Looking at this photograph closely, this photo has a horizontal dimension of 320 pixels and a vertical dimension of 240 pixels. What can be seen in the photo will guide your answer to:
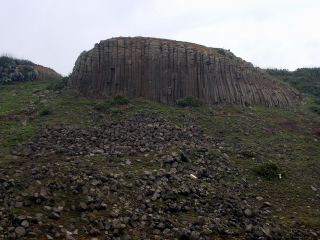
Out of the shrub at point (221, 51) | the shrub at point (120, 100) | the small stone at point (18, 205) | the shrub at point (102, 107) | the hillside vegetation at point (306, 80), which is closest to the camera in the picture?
the small stone at point (18, 205)

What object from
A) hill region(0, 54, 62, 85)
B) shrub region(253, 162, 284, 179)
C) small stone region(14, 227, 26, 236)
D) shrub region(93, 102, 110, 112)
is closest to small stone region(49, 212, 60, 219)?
small stone region(14, 227, 26, 236)

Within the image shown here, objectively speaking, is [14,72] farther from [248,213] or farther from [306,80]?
[306,80]

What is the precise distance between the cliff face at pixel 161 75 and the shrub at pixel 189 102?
26.4 inches

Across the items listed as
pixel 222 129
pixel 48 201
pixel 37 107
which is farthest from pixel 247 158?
pixel 37 107

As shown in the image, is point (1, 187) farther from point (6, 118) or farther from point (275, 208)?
point (6, 118)

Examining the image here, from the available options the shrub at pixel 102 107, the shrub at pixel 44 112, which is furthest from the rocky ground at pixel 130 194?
the shrub at pixel 102 107

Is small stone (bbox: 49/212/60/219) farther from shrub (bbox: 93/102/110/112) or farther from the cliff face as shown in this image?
the cliff face

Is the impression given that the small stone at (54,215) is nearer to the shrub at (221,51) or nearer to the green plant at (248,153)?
the green plant at (248,153)

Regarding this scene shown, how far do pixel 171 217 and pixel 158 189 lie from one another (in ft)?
5.62

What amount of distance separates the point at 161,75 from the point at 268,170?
13406 millimetres

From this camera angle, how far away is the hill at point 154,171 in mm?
9961

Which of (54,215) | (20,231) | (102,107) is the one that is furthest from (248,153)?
(20,231)

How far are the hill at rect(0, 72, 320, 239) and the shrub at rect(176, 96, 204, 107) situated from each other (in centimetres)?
47

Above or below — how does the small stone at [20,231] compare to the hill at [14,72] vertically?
below
